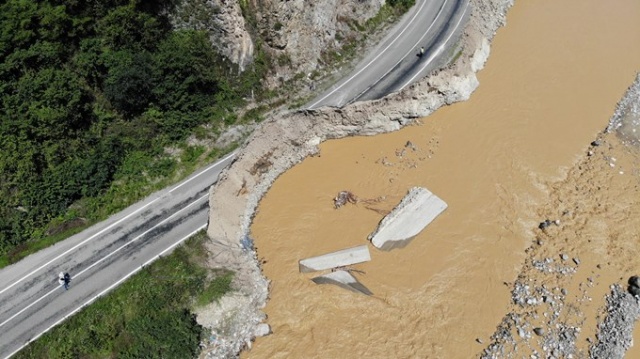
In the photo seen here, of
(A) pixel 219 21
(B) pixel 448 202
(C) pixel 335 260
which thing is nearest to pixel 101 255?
(C) pixel 335 260

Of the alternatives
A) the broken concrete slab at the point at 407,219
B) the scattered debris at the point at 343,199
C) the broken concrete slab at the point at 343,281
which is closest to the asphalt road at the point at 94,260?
the broken concrete slab at the point at 343,281

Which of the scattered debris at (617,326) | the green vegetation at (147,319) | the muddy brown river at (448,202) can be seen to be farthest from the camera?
the muddy brown river at (448,202)

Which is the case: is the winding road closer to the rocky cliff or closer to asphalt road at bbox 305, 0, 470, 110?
asphalt road at bbox 305, 0, 470, 110

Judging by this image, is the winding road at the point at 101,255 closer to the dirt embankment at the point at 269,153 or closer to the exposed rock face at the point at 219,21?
the dirt embankment at the point at 269,153

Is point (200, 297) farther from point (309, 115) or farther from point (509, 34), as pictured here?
point (509, 34)

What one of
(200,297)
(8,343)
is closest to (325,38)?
(200,297)

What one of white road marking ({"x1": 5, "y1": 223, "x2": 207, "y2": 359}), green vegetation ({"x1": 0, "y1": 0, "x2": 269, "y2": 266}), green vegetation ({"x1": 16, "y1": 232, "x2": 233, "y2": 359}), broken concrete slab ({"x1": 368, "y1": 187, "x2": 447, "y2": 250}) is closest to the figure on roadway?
white road marking ({"x1": 5, "y1": 223, "x2": 207, "y2": 359})
